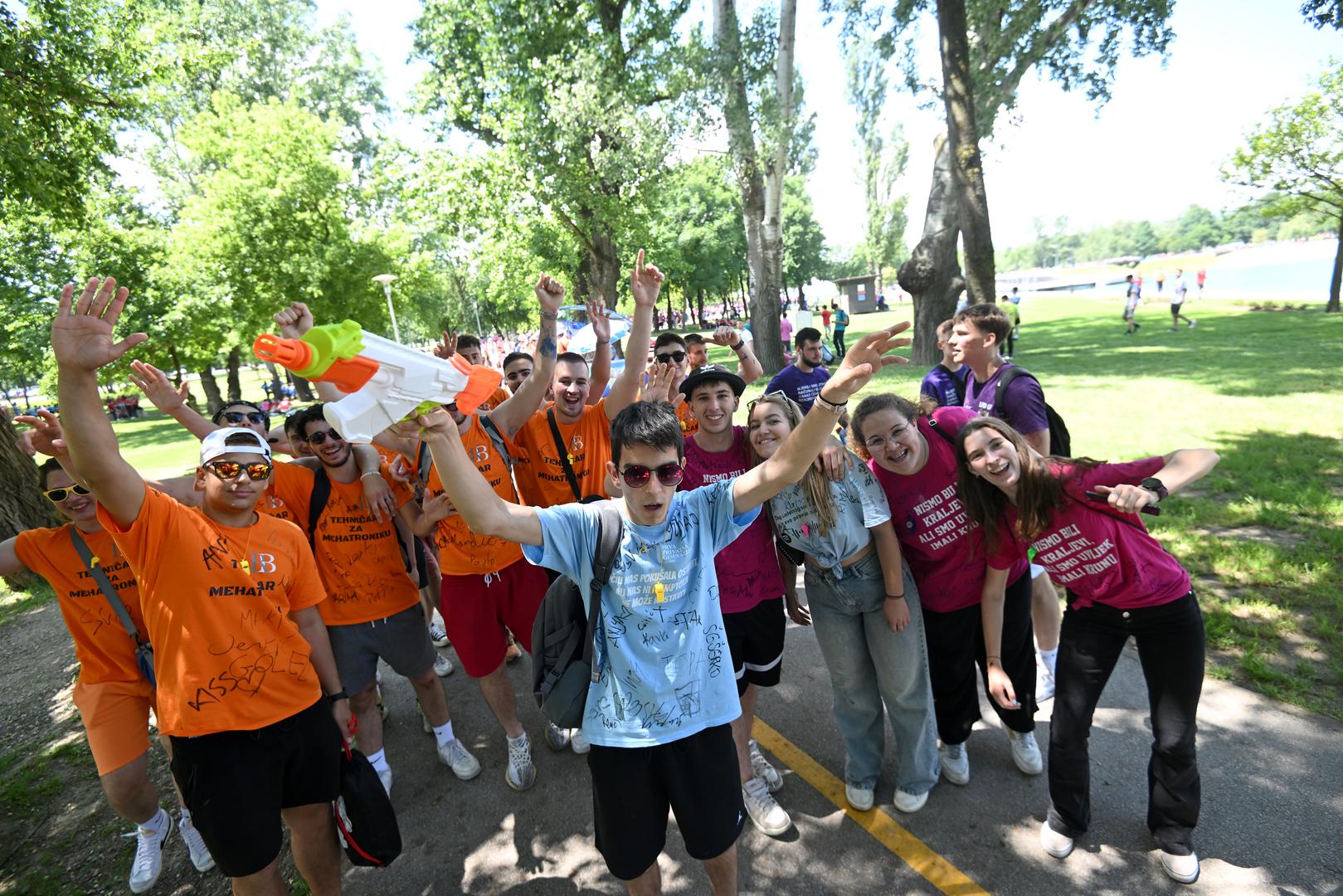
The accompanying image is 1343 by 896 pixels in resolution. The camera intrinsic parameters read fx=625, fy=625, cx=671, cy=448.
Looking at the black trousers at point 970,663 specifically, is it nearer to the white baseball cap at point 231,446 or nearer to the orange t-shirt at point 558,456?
the orange t-shirt at point 558,456

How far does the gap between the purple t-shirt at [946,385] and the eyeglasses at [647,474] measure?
318 centimetres

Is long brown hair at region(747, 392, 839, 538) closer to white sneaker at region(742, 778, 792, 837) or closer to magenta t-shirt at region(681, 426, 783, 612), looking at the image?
magenta t-shirt at region(681, 426, 783, 612)

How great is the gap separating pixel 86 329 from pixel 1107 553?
3.53 metres

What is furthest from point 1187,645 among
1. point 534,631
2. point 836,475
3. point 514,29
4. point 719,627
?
point 514,29

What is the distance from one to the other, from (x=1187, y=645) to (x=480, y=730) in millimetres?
3756

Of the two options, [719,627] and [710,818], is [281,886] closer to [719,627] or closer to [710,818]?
[710,818]

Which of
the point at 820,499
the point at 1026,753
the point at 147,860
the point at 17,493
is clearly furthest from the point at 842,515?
the point at 17,493

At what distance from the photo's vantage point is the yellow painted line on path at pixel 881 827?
2.60 metres

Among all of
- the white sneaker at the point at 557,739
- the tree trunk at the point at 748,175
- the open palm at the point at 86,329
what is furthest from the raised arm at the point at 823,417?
the tree trunk at the point at 748,175

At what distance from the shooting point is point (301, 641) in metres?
2.53

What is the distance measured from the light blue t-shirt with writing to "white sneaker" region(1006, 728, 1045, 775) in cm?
186

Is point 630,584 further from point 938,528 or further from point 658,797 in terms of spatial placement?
point 938,528

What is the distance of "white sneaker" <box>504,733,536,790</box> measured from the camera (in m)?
3.45

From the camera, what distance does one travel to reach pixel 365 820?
8.18 feet
